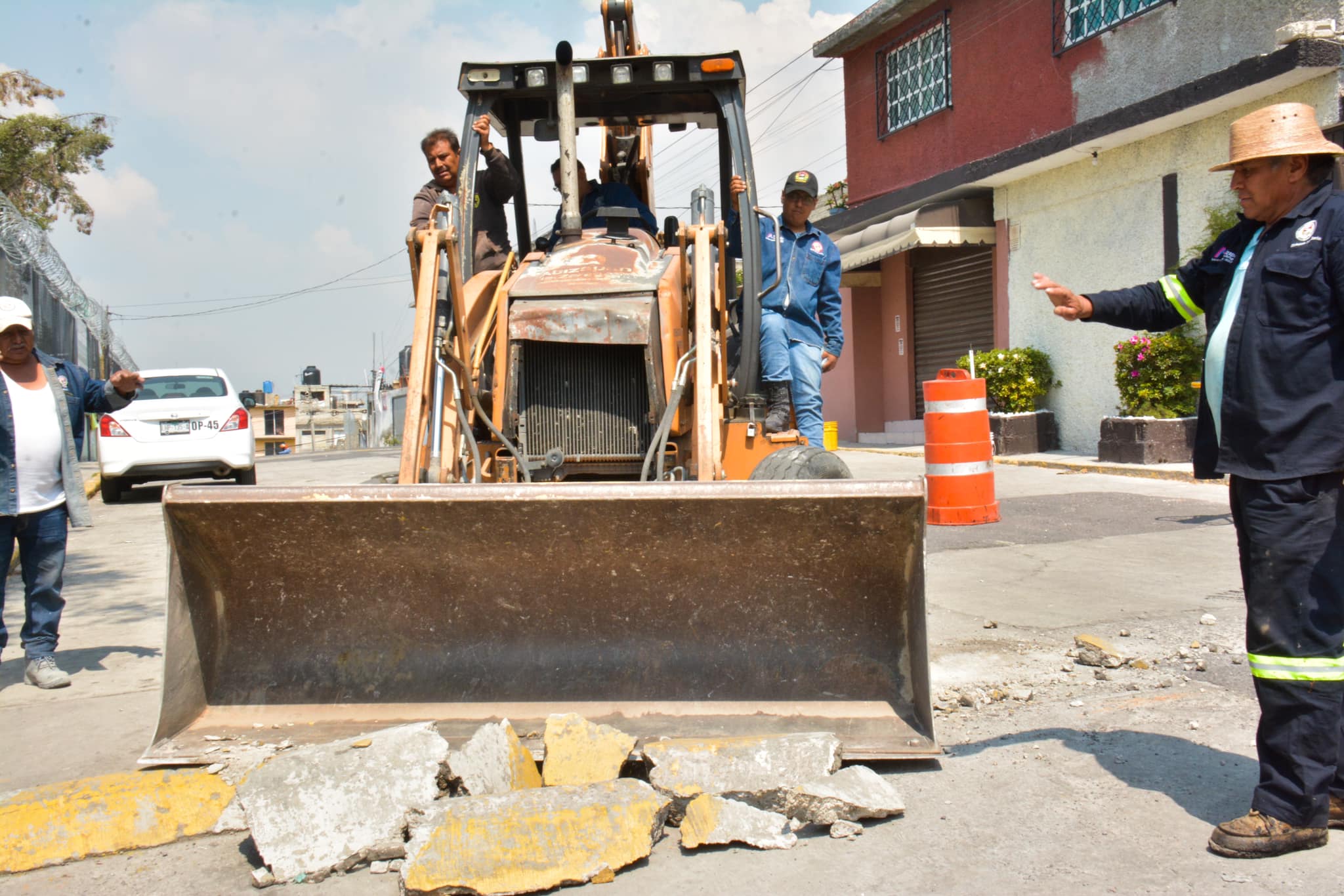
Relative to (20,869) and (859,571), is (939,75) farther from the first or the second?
(20,869)

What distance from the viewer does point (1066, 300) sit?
11.5 feet

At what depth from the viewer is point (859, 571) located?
12.3 feet

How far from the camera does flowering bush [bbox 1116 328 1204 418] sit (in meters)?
11.7

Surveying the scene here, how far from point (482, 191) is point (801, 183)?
6.70 ft

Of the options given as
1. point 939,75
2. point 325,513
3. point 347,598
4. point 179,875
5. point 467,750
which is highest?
point 939,75

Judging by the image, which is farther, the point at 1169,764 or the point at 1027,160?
the point at 1027,160

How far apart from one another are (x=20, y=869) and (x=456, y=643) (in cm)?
142

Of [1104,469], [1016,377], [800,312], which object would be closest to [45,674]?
[800,312]

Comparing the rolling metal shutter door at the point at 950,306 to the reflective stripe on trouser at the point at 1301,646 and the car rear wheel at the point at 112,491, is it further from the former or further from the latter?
the reflective stripe on trouser at the point at 1301,646

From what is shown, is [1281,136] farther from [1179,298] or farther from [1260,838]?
[1260,838]

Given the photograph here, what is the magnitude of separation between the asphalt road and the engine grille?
66.6 inches

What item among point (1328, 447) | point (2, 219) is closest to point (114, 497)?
point (2, 219)

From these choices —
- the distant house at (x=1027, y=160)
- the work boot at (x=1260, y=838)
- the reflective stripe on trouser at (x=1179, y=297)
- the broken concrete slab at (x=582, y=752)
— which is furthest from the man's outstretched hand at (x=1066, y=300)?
the distant house at (x=1027, y=160)

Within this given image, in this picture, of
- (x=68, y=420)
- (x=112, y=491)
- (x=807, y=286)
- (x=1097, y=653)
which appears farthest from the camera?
(x=112, y=491)
